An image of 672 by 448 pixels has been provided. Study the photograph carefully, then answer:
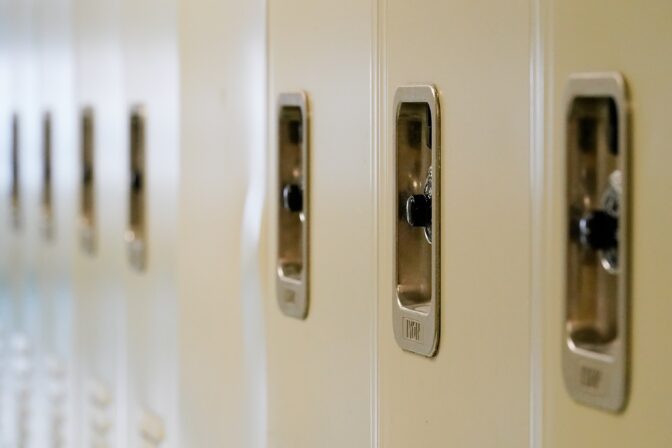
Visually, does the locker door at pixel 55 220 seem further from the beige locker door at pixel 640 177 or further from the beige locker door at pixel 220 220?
the beige locker door at pixel 640 177

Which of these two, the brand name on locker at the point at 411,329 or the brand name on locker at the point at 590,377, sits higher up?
the brand name on locker at the point at 590,377

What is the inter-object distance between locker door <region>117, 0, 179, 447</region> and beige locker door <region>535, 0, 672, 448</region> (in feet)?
3.24

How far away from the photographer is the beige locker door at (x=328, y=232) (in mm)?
1204

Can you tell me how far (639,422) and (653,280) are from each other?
95mm

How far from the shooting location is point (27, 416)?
9.29 ft

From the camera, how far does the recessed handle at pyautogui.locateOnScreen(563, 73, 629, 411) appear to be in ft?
2.63

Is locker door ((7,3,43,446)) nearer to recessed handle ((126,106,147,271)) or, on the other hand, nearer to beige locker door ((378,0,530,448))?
recessed handle ((126,106,147,271))

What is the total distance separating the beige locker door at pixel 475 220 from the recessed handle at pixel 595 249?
6 centimetres

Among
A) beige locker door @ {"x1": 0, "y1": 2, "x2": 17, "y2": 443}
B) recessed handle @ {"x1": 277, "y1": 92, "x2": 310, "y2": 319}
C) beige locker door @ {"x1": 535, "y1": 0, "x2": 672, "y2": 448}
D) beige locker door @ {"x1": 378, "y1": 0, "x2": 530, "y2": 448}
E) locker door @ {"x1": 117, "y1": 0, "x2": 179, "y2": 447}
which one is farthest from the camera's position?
beige locker door @ {"x1": 0, "y1": 2, "x2": 17, "y2": 443}

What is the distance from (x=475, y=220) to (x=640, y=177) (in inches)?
8.9

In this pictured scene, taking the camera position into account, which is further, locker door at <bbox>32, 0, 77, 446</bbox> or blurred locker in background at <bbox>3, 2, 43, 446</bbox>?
blurred locker in background at <bbox>3, 2, 43, 446</bbox>

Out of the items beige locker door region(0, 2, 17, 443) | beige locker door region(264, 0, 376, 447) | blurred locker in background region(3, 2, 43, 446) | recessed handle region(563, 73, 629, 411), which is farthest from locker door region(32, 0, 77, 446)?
recessed handle region(563, 73, 629, 411)

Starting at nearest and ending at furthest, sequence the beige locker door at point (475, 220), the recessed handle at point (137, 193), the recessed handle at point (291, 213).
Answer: the beige locker door at point (475, 220), the recessed handle at point (291, 213), the recessed handle at point (137, 193)

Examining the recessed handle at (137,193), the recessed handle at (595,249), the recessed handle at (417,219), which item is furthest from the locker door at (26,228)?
the recessed handle at (595,249)
